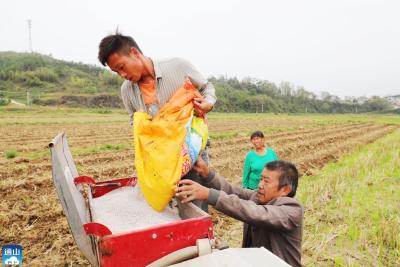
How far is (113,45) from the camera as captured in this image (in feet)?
6.59

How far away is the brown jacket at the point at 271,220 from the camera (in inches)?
72.8

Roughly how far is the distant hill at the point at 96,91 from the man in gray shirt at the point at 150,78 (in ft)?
115

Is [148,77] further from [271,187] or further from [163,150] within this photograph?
[271,187]

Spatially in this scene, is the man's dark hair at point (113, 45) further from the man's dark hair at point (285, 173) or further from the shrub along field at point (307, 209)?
the shrub along field at point (307, 209)

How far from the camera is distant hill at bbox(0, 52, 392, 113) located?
47406 millimetres

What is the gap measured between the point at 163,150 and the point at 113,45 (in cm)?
73

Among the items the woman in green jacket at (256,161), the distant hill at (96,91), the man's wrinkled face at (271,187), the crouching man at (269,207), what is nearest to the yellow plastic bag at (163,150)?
the crouching man at (269,207)

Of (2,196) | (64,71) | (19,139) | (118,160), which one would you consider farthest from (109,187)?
(64,71)

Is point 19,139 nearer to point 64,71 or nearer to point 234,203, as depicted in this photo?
point 234,203

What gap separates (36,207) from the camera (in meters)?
4.61

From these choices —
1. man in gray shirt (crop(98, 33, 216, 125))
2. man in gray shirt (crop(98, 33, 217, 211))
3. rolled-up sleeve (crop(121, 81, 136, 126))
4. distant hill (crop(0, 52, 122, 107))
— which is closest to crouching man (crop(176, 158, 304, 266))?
man in gray shirt (crop(98, 33, 217, 211))

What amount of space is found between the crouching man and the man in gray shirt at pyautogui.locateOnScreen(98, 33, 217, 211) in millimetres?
394

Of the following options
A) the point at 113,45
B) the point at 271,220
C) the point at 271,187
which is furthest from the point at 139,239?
the point at 113,45

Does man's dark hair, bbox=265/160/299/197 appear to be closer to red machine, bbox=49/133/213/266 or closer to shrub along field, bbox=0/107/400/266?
red machine, bbox=49/133/213/266
